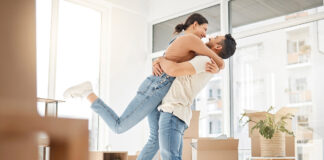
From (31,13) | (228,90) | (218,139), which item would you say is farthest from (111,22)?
(31,13)

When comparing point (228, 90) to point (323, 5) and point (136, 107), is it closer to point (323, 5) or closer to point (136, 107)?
point (323, 5)

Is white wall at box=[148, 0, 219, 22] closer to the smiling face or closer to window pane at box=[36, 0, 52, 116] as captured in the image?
window pane at box=[36, 0, 52, 116]

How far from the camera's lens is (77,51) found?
4.80 metres

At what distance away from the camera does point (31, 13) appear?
60 cm

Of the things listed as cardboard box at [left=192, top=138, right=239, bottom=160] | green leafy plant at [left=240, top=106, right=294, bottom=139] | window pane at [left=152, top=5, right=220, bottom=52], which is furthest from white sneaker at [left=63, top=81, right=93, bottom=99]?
window pane at [left=152, top=5, right=220, bottom=52]

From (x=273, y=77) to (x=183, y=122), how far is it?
7.83ft

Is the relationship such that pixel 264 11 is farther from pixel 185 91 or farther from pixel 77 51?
pixel 185 91

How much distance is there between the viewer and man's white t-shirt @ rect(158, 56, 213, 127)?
1997 millimetres

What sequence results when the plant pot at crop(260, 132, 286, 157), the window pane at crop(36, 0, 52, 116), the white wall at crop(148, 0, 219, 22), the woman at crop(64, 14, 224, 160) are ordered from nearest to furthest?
the woman at crop(64, 14, 224, 160) < the plant pot at crop(260, 132, 286, 157) < the window pane at crop(36, 0, 52, 116) < the white wall at crop(148, 0, 219, 22)

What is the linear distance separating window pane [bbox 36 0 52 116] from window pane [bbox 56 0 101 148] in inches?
5.7

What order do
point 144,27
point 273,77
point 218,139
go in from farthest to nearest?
point 144,27 < point 273,77 < point 218,139

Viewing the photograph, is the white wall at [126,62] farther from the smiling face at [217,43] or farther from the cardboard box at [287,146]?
the smiling face at [217,43]

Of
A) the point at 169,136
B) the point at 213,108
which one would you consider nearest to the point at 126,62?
the point at 213,108

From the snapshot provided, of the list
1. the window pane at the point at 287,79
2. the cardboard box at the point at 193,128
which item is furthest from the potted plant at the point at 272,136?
the window pane at the point at 287,79
